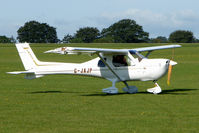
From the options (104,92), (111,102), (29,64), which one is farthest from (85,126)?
(29,64)

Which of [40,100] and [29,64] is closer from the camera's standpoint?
[40,100]

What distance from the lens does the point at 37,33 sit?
14112 cm

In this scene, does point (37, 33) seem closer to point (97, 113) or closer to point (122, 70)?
point (122, 70)

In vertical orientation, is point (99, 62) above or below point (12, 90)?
above

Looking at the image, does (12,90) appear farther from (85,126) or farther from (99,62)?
(85,126)

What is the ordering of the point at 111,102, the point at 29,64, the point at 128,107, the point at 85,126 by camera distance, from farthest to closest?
the point at 29,64, the point at 111,102, the point at 128,107, the point at 85,126

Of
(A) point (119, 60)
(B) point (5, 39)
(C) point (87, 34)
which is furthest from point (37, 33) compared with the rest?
(A) point (119, 60)

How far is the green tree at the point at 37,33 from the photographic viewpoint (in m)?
140

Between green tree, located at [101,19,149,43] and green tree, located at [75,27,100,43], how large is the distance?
3.50m

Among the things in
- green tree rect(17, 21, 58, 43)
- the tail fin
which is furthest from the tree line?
the tail fin

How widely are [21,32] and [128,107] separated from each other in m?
132

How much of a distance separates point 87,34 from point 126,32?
56.1 feet

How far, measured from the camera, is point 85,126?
10797 mm

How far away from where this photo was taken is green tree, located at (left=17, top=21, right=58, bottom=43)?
459ft
